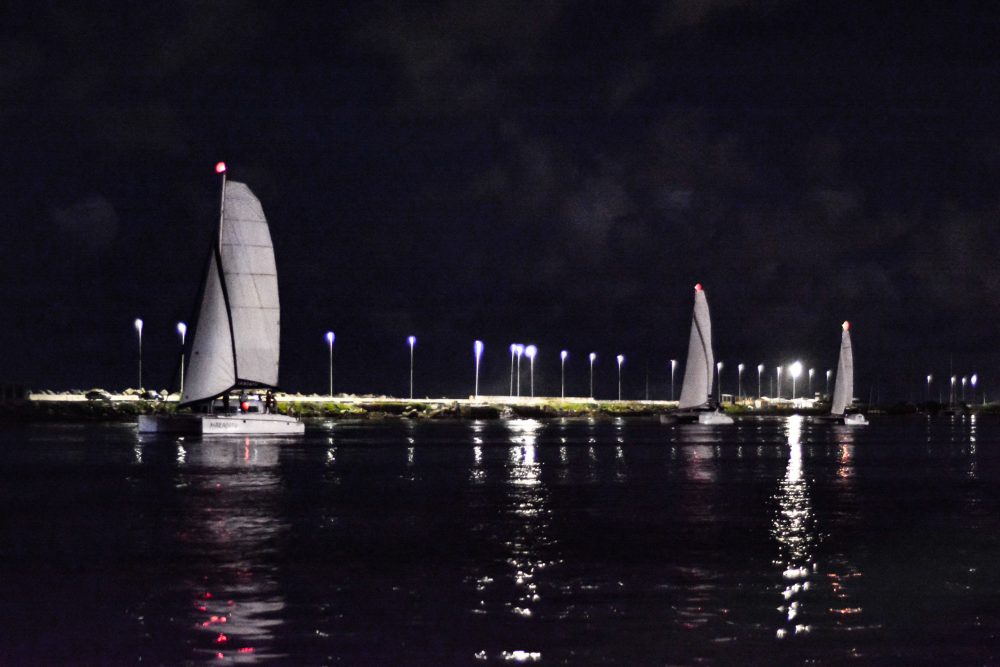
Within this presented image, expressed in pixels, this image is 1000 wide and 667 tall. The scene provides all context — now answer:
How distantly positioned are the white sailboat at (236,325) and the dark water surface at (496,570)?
3722 cm

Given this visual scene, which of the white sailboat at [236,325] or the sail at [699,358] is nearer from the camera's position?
the white sailboat at [236,325]

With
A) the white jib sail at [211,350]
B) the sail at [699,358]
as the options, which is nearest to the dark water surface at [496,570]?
the white jib sail at [211,350]

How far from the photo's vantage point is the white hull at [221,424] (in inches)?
3620

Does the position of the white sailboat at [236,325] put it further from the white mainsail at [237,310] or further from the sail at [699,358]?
the sail at [699,358]

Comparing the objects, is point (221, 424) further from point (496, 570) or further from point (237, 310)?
point (496, 570)

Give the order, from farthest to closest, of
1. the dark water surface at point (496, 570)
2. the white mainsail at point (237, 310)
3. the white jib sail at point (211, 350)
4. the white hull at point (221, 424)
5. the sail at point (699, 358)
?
the sail at point (699, 358) → the white mainsail at point (237, 310) → the white jib sail at point (211, 350) → the white hull at point (221, 424) → the dark water surface at point (496, 570)

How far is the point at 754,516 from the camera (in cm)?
3831

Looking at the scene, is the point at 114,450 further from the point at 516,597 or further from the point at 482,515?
the point at 516,597

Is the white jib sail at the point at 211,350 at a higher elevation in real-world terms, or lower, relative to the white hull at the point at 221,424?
higher

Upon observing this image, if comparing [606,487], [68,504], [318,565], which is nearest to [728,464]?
[606,487]

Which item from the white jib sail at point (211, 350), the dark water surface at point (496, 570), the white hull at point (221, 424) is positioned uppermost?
the white jib sail at point (211, 350)

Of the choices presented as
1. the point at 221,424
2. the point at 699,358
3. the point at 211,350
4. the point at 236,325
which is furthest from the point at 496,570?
the point at 699,358

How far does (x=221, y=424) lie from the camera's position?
91875 millimetres

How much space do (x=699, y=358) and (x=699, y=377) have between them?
3292 millimetres
